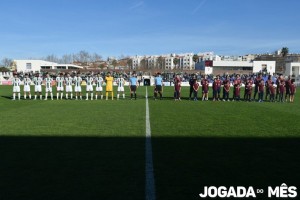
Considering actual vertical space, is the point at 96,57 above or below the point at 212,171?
above

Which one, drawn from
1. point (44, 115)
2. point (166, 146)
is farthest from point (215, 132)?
point (44, 115)

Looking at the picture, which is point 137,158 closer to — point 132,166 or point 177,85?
point 132,166

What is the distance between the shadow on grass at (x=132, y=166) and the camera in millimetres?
4871

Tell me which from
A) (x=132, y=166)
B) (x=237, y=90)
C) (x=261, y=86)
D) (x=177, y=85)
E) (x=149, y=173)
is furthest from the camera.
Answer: (x=237, y=90)

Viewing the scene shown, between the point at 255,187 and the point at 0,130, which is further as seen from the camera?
the point at 0,130

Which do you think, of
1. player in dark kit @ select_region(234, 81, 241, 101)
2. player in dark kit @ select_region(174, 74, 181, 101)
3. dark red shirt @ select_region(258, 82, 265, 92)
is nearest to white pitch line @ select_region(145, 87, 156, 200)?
player in dark kit @ select_region(174, 74, 181, 101)

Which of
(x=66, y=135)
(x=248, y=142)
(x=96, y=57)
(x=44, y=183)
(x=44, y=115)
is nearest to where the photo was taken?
(x=44, y=183)

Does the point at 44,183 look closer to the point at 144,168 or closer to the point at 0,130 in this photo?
the point at 144,168

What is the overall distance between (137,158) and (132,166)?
557 millimetres

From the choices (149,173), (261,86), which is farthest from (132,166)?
(261,86)

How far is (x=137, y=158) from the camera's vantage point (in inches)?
259

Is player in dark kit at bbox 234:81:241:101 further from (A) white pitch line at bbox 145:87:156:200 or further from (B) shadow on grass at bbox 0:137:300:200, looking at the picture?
(A) white pitch line at bbox 145:87:156:200

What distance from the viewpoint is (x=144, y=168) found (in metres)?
5.91

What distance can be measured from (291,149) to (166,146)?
2.79 m
